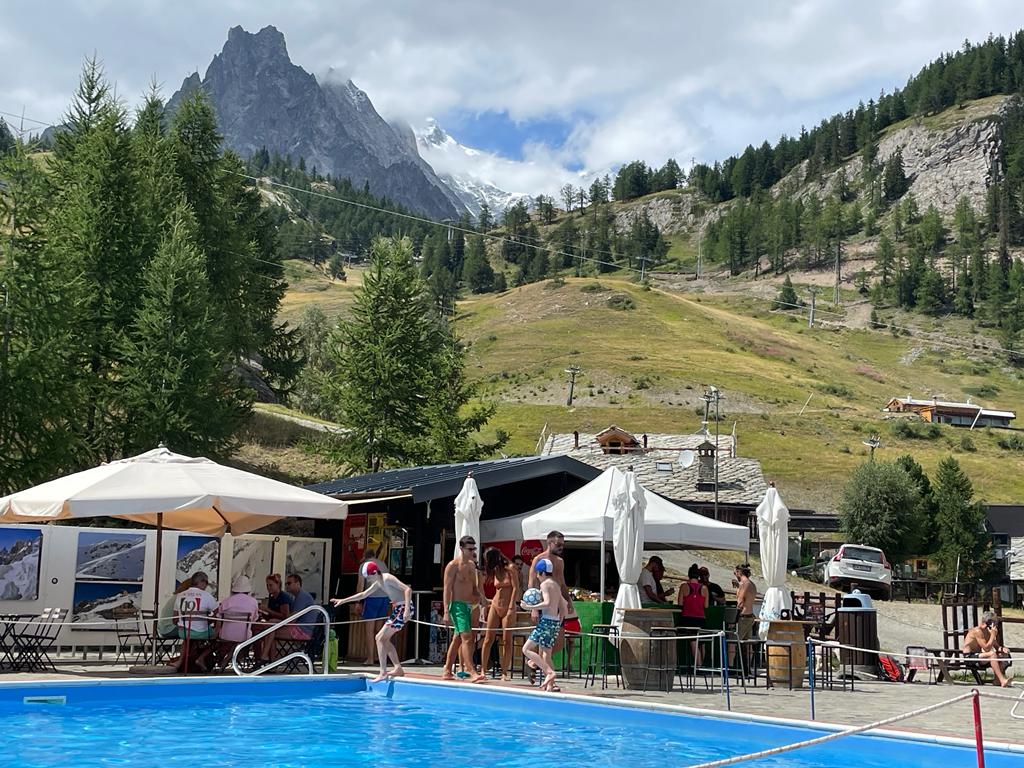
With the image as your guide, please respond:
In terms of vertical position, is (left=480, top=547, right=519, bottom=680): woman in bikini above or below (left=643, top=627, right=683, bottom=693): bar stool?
above

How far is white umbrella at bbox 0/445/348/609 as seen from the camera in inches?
471

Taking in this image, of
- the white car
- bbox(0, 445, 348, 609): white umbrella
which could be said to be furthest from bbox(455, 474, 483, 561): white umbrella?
the white car

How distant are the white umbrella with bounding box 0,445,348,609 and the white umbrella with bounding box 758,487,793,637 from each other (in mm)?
6097

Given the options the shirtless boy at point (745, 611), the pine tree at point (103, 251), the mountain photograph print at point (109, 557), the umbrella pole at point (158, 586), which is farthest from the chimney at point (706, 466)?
the umbrella pole at point (158, 586)

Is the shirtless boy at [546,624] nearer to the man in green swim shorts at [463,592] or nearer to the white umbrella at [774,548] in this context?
the man in green swim shorts at [463,592]

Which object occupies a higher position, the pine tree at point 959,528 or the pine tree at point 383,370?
the pine tree at point 383,370

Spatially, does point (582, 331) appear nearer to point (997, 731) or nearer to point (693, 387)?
point (693, 387)

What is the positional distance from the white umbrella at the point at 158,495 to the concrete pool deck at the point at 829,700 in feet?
6.13

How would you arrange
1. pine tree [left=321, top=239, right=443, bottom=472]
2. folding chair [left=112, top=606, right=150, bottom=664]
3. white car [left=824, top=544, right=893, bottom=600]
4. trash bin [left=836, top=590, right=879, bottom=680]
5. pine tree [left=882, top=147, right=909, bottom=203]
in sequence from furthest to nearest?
pine tree [left=882, top=147, right=909, bottom=203]
white car [left=824, top=544, right=893, bottom=600]
pine tree [left=321, top=239, right=443, bottom=472]
trash bin [left=836, top=590, right=879, bottom=680]
folding chair [left=112, top=606, right=150, bottom=664]

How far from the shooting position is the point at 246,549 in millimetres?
15742

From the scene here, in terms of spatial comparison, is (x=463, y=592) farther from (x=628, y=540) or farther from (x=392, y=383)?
(x=392, y=383)

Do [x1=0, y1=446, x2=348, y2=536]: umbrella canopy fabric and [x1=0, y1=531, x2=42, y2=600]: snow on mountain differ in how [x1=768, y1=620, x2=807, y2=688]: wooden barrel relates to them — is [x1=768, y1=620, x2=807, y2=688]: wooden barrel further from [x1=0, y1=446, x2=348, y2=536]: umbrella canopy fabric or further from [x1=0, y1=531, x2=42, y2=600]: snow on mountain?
[x1=0, y1=531, x2=42, y2=600]: snow on mountain

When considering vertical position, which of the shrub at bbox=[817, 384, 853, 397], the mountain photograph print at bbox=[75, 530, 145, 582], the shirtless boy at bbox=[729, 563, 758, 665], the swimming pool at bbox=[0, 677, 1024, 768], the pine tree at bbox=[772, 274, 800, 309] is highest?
the pine tree at bbox=[772, 274, 800, 309]

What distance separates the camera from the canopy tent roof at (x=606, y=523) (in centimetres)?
1420
